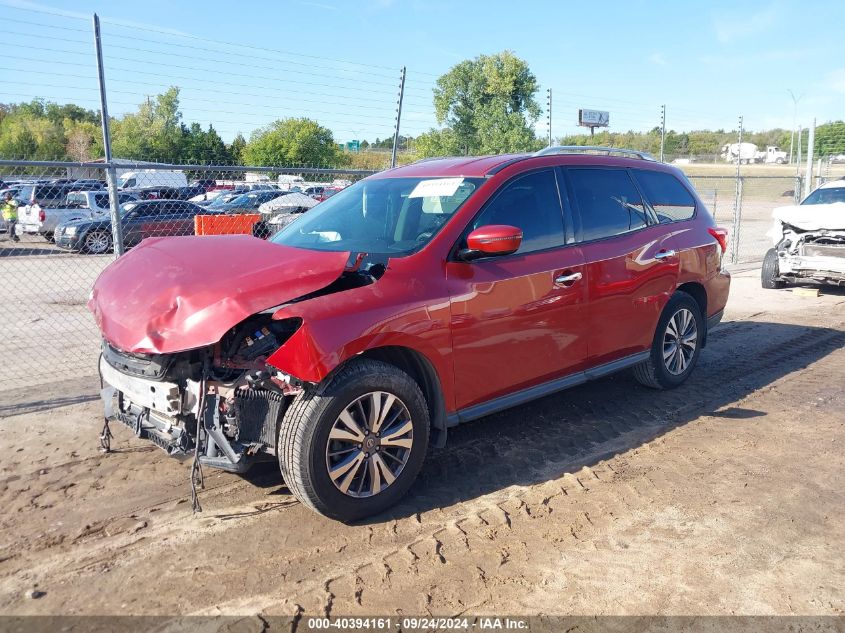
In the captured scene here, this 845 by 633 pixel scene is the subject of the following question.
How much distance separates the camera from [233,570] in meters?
3.28

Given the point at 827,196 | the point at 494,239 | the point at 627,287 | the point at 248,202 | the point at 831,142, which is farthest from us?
the point at 831,142

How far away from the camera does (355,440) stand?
363 centimetres

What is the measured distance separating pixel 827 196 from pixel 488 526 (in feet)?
35.0

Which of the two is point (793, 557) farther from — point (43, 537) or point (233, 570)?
point (43, 537)

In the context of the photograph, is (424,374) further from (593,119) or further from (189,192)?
(189,192)

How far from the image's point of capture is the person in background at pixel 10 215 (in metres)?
19.6

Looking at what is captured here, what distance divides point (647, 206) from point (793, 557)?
3.04m

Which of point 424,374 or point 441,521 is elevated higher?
point 424,374

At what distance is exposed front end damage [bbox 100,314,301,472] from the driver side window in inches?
59.5

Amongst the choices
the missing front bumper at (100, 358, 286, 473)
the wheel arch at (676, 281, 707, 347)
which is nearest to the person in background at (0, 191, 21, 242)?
the missing front bumper at (100, 358, 286, 473)

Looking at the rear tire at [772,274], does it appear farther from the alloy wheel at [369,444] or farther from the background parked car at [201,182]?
the alloy wheel at [369,444]

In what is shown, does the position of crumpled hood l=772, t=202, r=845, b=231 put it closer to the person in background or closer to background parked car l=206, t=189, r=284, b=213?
background parked car l=206, t=189, r=284, b=213

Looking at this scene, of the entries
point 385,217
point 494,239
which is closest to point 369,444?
point 494,239

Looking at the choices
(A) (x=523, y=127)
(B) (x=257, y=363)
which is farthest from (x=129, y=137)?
(B) (x=257, y=363)
